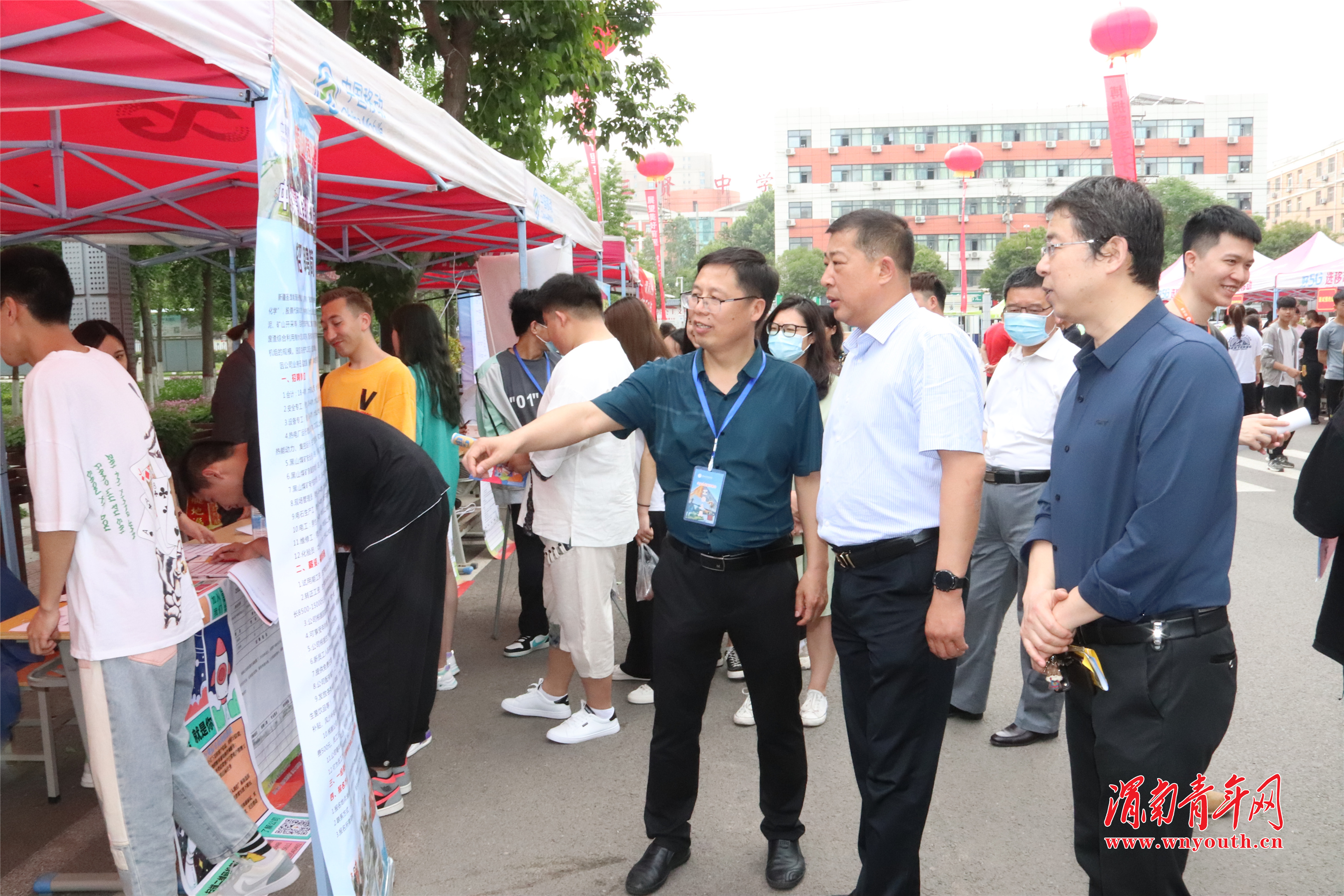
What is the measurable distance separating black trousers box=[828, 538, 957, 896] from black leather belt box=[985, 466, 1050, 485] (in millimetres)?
1487

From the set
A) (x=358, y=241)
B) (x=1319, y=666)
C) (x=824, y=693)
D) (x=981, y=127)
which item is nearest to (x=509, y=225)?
(x=358, y=241)

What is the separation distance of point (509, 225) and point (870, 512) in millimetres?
5079

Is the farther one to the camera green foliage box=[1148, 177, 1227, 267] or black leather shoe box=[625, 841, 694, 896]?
green foliage box=[1148, 177, 1227, 267]

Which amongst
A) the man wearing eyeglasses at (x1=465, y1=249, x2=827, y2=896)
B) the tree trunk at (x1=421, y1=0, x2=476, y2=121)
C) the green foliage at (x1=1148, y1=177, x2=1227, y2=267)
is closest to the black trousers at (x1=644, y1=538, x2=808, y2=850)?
the man wearing eyeglasses at (x1=465, y1=249, x2=827, y2=896)

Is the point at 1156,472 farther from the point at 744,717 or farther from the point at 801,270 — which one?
the point at 801,270

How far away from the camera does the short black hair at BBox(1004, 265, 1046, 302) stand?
3.85 metres

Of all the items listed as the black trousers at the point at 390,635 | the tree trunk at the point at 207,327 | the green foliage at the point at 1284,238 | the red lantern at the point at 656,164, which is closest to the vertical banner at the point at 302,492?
the black trousers at the point at 390,635

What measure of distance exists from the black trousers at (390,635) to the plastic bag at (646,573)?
781 mm

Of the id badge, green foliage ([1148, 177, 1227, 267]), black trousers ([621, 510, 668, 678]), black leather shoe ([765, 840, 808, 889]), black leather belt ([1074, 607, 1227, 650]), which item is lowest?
black leather shoe ([765, 840, 808, 889])

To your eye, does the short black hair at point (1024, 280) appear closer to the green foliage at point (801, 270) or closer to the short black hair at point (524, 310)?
the short black hair at point (524, 310)

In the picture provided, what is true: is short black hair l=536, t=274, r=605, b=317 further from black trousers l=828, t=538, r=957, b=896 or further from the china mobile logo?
the china mobile logo

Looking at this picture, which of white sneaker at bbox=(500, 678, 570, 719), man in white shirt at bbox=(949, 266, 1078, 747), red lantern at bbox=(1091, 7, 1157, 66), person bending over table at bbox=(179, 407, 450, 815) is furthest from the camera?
red lantern at bbox=(1091, 7, 1157, 66)

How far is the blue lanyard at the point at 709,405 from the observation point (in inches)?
112

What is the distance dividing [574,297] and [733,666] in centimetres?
→ 217
